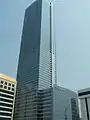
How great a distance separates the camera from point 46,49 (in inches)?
4924

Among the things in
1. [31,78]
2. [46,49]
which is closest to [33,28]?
[46,49]

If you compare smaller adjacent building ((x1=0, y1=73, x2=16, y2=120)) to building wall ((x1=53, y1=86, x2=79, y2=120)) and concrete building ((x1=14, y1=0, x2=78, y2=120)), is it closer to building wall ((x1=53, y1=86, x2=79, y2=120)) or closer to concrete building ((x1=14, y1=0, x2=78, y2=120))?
concrete building ((x1=14, y1=0, x2=78, y2=120))

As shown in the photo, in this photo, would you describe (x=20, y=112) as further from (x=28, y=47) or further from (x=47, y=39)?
(x=47, y=39)

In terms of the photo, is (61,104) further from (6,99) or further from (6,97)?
(6,97)

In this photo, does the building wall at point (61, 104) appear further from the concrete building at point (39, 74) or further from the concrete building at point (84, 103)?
the concrete building at point (84, 103)

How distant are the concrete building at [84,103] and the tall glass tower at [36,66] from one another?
1778cm

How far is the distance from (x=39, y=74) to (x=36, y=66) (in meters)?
6.46

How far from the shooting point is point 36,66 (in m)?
116

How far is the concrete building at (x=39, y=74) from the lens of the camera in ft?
318

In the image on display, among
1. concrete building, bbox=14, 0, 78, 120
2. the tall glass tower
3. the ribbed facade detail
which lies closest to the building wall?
concrete building, bbox=14, 0, 78, 120

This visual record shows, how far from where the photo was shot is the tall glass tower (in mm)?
102312

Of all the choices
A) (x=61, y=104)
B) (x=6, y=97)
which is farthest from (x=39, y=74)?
(x=6, y=97)

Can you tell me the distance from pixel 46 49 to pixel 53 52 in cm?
727

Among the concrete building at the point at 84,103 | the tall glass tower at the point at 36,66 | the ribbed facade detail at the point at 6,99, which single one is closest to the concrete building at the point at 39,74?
the tall glass tower at the point at 36,66
